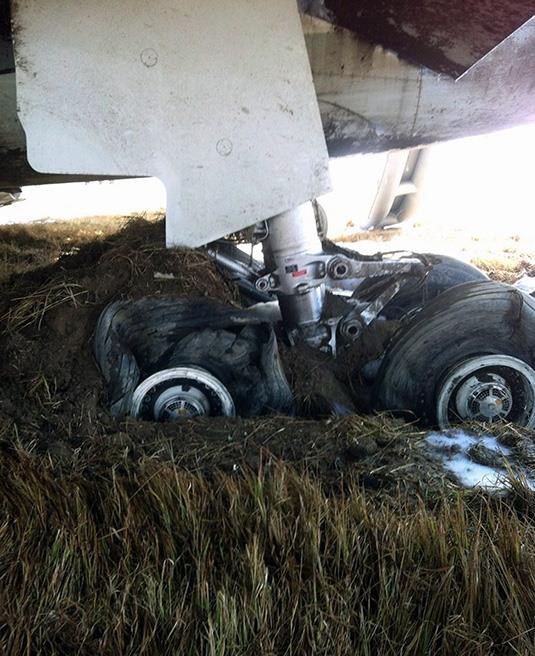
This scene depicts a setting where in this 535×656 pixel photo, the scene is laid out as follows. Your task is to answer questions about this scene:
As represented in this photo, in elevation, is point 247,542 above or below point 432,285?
below

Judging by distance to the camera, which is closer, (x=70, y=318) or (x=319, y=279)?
(x=70, y=318)

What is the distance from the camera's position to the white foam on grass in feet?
6.86

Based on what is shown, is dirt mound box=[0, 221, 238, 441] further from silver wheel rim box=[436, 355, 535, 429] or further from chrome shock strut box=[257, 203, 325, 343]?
silver wheel rim box=[436, 355, 535, 429]

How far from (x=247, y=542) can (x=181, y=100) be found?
169cm

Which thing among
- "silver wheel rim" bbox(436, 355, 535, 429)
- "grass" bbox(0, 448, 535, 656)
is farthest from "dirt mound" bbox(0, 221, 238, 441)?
"silver wheel rim" bbox(436, 355, 535, 429)

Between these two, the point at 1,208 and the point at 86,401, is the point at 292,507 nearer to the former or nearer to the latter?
the point at 86,401

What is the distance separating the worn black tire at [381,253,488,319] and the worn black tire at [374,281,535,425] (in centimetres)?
42

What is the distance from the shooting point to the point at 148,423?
8.14 ft

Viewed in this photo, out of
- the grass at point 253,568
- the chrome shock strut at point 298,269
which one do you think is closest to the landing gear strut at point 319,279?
the chrome shock strut at point 298,269

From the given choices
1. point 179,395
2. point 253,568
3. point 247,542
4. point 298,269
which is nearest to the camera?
point 253,568

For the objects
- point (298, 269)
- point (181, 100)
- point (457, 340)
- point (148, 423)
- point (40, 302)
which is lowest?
point (148, 423)

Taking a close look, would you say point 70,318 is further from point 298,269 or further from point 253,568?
point 253,568

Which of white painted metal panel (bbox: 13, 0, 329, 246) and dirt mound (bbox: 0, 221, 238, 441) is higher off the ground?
white painted metal panel (bbox: 13, 0, 329, 246)

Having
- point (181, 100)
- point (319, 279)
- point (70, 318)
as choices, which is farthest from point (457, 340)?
point (70, 318)
